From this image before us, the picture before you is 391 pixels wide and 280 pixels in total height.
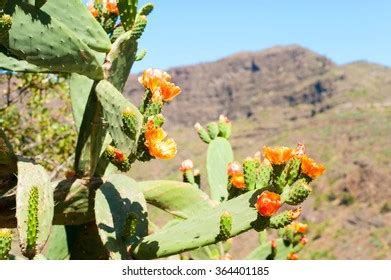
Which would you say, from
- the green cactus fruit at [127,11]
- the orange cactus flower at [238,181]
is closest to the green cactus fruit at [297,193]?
the orange cactus flower at [238,181]

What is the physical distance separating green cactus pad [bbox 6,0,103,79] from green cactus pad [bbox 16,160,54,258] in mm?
493

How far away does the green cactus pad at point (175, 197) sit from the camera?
10.6 ft

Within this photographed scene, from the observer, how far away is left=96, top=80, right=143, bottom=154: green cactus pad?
251 centimetres

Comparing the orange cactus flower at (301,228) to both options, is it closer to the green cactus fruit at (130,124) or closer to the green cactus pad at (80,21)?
the green cactus pad at (80,21)

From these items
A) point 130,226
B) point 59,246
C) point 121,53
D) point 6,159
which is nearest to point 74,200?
point 6,159

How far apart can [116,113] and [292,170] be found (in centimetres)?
85

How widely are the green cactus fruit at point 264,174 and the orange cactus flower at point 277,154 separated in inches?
6.0

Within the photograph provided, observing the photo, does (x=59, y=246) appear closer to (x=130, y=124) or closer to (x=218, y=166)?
(x=218, y=166)

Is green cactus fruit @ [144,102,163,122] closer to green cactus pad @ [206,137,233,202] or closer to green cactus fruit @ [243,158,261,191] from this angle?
green cactus fruit @ [243,158,261,191]

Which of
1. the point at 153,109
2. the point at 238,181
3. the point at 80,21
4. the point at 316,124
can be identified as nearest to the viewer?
the point at 153,109

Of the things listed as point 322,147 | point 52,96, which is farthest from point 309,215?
point 52,96

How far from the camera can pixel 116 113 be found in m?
2.70
